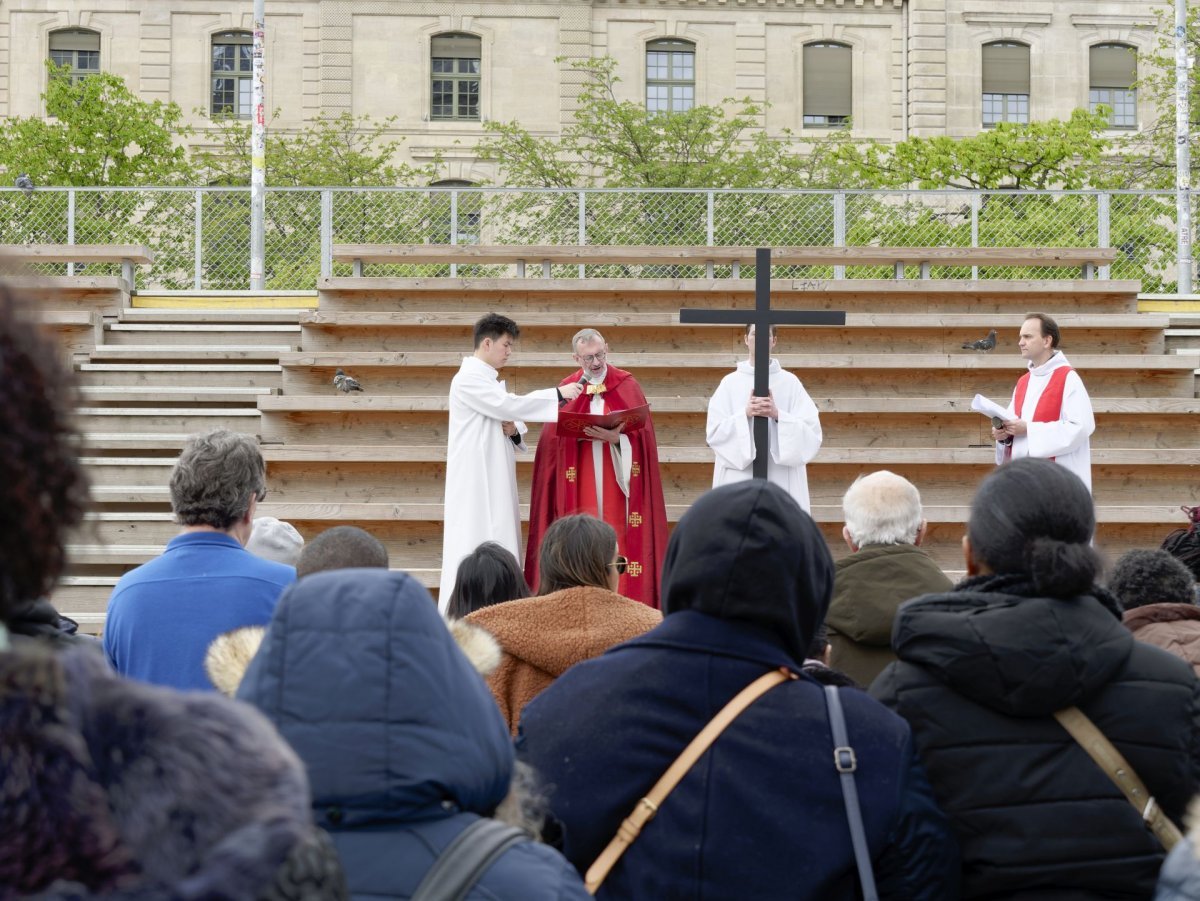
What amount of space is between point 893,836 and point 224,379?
1131 cm

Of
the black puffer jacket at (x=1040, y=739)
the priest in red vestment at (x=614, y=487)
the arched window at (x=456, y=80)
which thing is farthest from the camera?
the arched window at (x=456, y=80)

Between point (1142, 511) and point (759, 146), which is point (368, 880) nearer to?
point (1142, 511)

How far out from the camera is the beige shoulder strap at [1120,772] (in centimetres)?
268

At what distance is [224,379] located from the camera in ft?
43.1

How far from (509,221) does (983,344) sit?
5626 mm

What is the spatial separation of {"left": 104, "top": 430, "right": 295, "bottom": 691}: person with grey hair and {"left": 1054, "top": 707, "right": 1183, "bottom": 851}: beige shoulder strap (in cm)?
221

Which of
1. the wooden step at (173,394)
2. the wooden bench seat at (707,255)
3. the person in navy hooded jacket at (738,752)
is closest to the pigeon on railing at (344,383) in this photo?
the wooden step at (173,394)

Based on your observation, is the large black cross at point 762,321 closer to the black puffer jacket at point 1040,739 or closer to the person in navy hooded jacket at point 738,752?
the black puffer jacket at point 1040,739

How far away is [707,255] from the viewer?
14875mm

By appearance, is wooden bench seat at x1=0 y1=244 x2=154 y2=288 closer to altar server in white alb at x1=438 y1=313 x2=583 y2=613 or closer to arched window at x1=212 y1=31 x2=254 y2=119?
altar server in white alb at x1=438 y1=313 x2=583 y2=613

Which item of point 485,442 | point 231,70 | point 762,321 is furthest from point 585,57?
point 762,321

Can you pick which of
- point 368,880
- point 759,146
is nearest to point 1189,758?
point 368,880

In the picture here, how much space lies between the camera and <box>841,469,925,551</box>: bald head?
4352 millimetres

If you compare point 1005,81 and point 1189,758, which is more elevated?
point 1005,81
